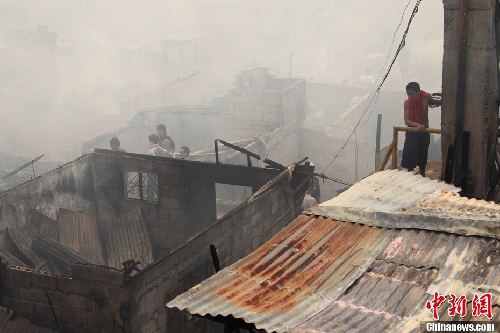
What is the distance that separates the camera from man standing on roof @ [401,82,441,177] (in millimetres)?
9320

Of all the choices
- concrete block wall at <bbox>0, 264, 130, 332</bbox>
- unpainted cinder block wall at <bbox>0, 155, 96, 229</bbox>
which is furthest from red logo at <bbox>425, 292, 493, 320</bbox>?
unpainted cinder block wall at <bbox>0, 155, 96, 229</bbox>

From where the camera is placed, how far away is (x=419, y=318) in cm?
450

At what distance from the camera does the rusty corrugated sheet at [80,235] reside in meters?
13.9

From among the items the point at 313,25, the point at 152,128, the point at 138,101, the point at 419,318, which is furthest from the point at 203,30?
the point at 419,318

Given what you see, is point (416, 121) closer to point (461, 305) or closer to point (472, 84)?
point (472, 84)

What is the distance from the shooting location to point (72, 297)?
31.9 feet

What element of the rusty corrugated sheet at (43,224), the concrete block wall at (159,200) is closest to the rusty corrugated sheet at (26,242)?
the rusty corrugated sheet at (43,224)

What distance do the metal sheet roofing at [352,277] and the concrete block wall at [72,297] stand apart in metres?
4.04

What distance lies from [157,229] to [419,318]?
37.1 feet

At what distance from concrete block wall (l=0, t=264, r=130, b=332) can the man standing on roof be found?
5287 mm

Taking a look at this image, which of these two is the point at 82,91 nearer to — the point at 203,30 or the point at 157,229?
the point at 203,30

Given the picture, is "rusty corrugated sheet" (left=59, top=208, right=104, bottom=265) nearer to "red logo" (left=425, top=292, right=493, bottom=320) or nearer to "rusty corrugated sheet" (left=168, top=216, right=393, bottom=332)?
"rusty corrugated sheet" (left=168, top=216, right=393, bottom=332)

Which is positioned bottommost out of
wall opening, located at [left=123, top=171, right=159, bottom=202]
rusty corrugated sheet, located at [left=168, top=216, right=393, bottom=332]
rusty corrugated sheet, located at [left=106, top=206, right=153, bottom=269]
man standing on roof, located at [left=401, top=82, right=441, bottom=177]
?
rusty corrugated sheet, located at [left=106, top=206, right=153, bottom=269]

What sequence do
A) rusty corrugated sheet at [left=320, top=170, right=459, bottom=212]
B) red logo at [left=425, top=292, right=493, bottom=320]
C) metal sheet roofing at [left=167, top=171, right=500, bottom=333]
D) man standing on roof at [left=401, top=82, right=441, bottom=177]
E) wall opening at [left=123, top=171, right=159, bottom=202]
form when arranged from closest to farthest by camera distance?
red logo at [left=425, top=292, right=493, bottom=320], metal sheet roofing at [left=167, top=171, right=500, bottom=333], rusty corrugated sheet at [left=320, top=170, right=459, bottom=212], man standing on roof at [left=401, top=82, right=441, bottom=177], wall opening at [left=123, top=171, right=159, bottom=202]
